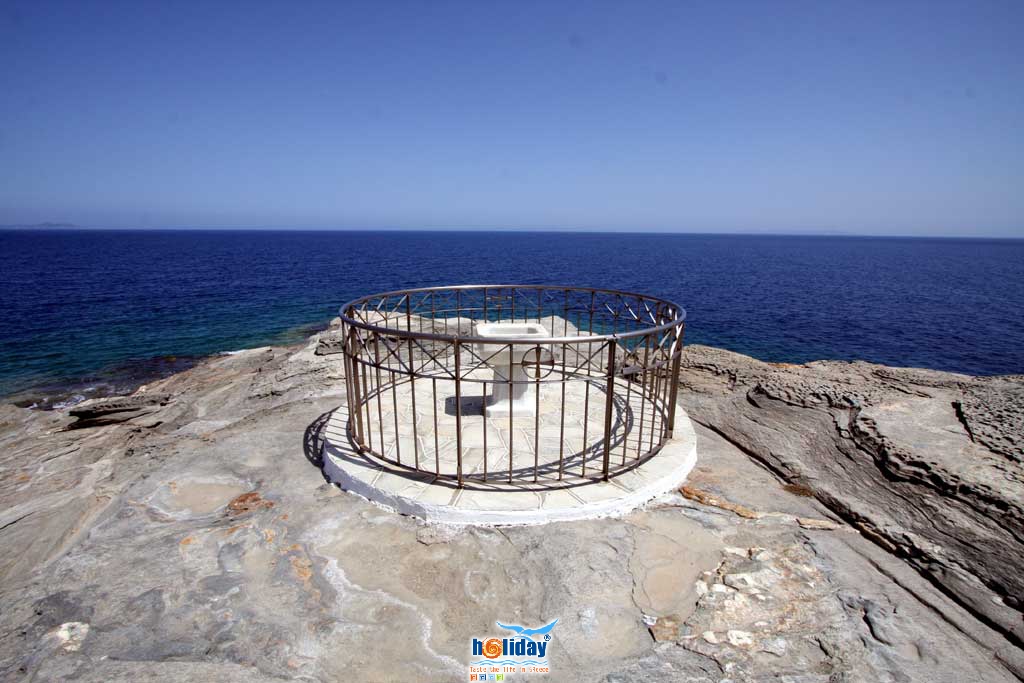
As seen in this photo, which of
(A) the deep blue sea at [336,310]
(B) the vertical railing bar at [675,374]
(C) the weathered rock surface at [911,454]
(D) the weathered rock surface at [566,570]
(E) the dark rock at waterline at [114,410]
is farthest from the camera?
(A) the deep blue sea at [336,310]

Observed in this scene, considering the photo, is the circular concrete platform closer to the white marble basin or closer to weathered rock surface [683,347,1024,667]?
weathered rock surface [683,347,1024,667]

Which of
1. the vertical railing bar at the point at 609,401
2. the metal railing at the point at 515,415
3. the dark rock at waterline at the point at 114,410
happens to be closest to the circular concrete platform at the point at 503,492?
the metal railing at the point at 515,415

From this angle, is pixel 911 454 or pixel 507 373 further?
pixel 507 373

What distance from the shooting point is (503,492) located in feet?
22.8

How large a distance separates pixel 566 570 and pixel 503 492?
1517 mm

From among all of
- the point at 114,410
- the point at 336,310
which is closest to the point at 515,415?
the point at 114,410

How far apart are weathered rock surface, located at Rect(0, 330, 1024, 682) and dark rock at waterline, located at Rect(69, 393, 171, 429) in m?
3.96

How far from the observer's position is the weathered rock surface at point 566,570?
462 cm

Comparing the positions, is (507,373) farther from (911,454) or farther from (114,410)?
(114,410)

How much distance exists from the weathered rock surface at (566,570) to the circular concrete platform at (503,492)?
23cm

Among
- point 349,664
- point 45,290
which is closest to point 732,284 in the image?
point 349,664

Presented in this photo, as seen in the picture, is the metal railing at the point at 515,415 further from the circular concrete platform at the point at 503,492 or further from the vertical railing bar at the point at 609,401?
the circular concrete platform at the point at 503,492

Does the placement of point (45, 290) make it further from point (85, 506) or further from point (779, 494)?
point (779, 494)

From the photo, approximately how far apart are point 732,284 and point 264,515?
55.4 metres
